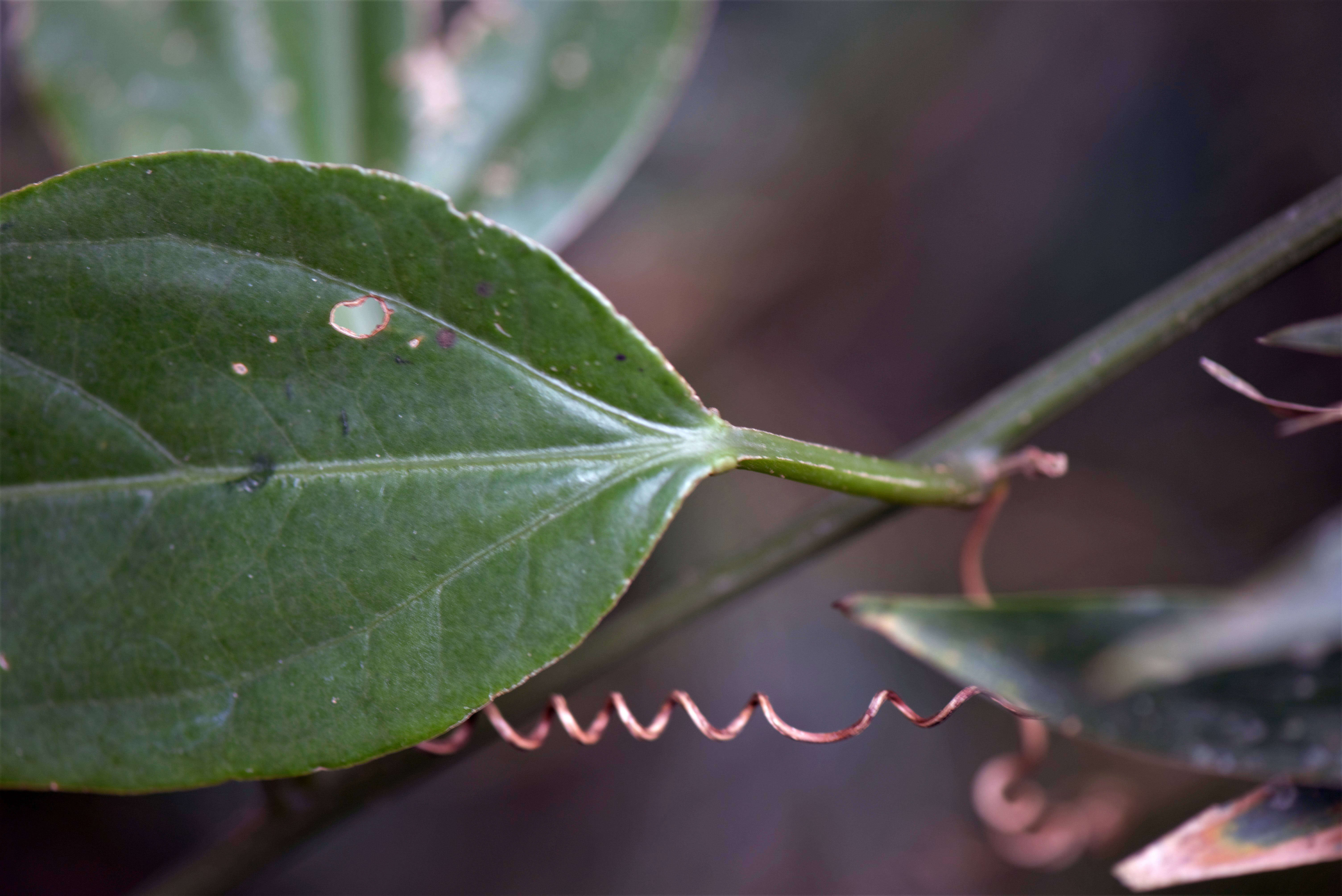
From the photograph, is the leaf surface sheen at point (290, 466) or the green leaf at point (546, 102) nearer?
the leaf surface sheen at point (290, 466)

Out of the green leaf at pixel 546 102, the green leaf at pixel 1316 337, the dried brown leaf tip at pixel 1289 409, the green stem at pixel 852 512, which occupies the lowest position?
the dried brown leaf tip at pixel 1289 409

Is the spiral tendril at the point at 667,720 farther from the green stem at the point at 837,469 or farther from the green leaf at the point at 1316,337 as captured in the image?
the green leaf at the point at 1316,337

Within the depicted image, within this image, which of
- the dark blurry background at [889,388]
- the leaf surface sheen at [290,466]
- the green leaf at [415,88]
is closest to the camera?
the leaf surface sheen at [290,466]

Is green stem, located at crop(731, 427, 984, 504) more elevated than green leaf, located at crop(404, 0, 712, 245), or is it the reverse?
green leaf, located at crop(404, 0, 712, 245)

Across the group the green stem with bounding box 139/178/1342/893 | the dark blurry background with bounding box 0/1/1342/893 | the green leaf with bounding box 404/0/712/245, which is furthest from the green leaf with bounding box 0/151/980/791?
the dark blurry background with bounding box 0/1/1342/893

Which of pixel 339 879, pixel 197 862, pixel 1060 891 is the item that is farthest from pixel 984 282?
pixel 339 879

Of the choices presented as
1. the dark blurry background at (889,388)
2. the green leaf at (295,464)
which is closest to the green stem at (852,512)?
the green leaf at (295,464)

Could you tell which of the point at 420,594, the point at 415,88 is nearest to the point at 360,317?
the point at 415,88

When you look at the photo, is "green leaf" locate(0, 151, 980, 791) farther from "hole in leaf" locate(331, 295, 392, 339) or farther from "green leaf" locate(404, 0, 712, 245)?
"green leaf" locate(404, 0, 712, 245)
